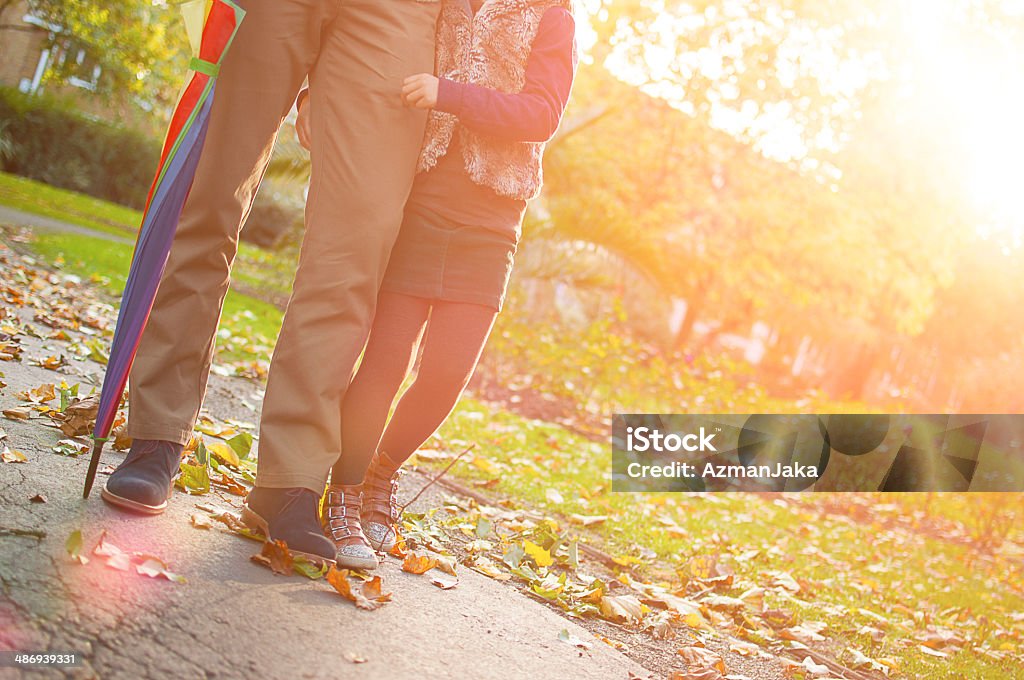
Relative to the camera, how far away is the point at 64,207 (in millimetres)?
13445

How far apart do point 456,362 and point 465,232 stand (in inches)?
14.3

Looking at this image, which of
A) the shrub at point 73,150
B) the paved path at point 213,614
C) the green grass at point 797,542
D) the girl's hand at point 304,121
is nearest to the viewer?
the paved path at point 213,614

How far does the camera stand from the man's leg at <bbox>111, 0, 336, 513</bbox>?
91.3 inches

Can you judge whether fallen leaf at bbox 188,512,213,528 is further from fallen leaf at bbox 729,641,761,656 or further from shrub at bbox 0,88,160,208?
shrub at bbox 0,88,160,208

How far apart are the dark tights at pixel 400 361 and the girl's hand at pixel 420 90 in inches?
20.6

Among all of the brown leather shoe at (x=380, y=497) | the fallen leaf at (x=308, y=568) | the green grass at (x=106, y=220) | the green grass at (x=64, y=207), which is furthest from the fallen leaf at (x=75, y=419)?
the green grass at (x=64, y=207)

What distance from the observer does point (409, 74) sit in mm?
2367

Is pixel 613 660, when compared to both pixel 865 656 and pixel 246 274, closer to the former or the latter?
pixel 865 656

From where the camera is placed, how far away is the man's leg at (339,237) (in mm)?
2289

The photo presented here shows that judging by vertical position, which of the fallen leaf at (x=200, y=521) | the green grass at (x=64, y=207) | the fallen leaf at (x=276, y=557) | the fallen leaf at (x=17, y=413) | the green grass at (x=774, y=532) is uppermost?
the fallen leaf at (x=276, y=557)

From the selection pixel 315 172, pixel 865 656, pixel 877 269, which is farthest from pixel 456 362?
pixel 877 269

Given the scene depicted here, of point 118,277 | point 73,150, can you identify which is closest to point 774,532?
point 118,277

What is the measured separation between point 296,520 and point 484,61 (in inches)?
51.0

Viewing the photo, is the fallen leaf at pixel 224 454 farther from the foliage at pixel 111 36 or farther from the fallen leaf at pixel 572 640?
the foliage at pixel 111 36
